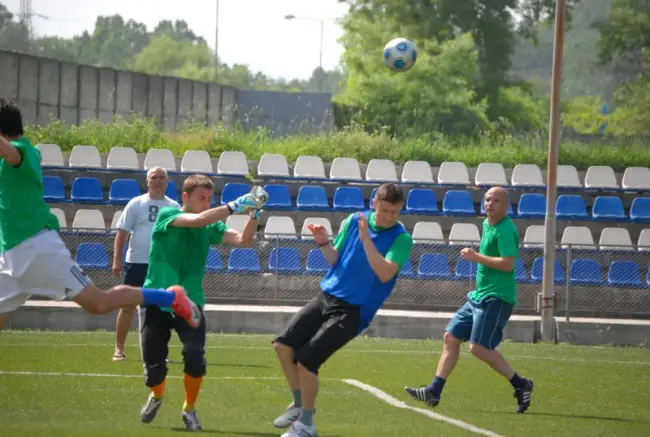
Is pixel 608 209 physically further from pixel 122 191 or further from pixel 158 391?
pixel 158 391

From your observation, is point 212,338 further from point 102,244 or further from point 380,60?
point 380,60

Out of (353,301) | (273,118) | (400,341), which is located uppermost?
(273,118)

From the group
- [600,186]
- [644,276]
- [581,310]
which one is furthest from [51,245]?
[600,186]

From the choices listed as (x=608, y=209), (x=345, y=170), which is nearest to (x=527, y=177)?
(x=608, y=209)

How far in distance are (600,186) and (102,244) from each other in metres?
11.3

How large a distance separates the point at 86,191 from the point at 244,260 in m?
4.27

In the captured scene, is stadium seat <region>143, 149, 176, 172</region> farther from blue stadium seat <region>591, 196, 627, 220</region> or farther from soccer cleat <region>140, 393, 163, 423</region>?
soccer cleat <region>140, 393, 163, 423</region>

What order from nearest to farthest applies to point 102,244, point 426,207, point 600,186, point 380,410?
point 380,410 < point 102,244 < point 426,207 < point 600,186

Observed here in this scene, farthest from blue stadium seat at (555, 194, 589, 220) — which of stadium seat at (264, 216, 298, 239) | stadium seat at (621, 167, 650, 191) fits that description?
stadium seat at (264, 216, 298, 239)

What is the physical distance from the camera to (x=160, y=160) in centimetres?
2586

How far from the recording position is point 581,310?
21.3 meters

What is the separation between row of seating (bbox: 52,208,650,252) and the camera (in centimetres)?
2239

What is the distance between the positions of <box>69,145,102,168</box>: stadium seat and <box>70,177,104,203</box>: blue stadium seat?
38.9 inches

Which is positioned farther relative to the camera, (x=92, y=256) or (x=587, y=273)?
(x=587, y=273)
